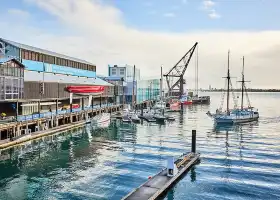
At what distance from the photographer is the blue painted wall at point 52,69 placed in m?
77.0

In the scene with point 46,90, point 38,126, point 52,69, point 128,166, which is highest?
point 52,69

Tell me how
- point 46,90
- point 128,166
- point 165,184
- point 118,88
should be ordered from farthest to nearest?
1. point 118,88
2. point 46,90
3. point 128,166
4. point 165,184

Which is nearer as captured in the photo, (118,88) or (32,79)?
(32,79)

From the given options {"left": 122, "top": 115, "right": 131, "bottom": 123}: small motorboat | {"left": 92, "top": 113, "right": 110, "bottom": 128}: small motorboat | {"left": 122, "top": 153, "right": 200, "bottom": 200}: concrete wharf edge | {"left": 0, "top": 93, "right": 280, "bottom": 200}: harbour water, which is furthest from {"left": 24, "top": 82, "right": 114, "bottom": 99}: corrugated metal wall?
{"left": 122, "top": 153, "right": 200, "bottom": 200}: concrete wharf edge

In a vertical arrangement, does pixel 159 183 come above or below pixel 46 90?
below

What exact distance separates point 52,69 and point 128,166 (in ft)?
174

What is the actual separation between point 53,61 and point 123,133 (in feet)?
104

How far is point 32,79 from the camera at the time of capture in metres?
67.9

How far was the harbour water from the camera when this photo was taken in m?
32.9

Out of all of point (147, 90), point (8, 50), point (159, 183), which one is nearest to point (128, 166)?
point (159, 183)

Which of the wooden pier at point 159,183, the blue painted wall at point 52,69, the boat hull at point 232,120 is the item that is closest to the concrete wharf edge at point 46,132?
the blue painted wall at point 52,69

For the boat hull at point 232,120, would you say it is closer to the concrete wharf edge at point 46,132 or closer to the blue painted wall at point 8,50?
the concrete wharf edge at point 46,132

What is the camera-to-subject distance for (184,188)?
34312 mm

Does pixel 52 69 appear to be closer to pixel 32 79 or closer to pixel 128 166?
pixel 32 79
